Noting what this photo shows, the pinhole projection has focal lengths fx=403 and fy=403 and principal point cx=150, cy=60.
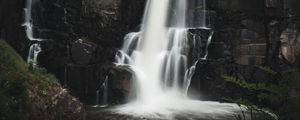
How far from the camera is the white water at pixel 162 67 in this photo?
54.8ft

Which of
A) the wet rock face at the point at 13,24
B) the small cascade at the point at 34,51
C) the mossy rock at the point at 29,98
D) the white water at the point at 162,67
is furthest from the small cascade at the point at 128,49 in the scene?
the mossy rock at the point at 29,98

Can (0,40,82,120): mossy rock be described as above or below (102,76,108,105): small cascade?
above

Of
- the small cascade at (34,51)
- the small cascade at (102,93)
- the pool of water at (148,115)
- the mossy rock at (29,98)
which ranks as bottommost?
the pool of water at (148,115)

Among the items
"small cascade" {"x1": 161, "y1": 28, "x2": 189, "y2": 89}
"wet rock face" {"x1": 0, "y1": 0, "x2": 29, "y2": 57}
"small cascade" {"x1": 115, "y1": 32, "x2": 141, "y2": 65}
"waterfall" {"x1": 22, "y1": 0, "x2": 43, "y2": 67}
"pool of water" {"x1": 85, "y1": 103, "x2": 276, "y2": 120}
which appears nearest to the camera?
"pool of water" {"x1": 85, "y1": 103, "x2": 276, "y2": 120}

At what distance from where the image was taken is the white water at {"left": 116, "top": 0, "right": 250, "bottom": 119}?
1670 centimetres

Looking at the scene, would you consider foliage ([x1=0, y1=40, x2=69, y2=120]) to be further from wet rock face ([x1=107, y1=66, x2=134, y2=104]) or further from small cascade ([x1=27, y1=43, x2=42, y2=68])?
small cascade ([x1=27, y1=43, x2=42, y2=68])

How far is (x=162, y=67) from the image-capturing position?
65.6 feet

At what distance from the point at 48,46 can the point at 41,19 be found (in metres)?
2.92

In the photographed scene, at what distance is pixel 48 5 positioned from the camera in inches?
867

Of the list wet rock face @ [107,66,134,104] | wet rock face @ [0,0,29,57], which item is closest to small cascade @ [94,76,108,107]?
wet rock face @ [107,66,134,104]

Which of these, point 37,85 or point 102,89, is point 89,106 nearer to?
point 102,89

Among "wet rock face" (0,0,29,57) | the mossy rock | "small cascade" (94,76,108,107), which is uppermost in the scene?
"wet rock face" (0,0,29,57)

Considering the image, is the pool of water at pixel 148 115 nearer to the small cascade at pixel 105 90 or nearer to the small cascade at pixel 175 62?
the small cascade at pixel 105 90

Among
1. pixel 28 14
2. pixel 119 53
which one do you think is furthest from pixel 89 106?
pixel 28 14
